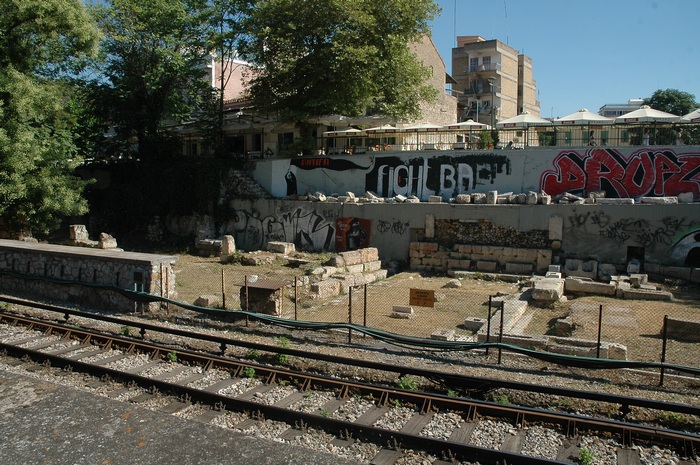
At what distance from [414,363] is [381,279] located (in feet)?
36.8

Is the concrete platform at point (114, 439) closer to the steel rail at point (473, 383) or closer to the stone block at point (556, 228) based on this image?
the steel rail at point (473, 383)

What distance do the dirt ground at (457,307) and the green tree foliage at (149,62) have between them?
1311cm

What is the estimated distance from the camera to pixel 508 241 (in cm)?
2202

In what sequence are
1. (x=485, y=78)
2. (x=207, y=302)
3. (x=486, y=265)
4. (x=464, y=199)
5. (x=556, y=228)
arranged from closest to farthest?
(x=207, y=302), (x=556, y=228), (x=486, y=265), (x=464, y=199), (x=485, y=78)

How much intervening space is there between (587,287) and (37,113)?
21.1 meters

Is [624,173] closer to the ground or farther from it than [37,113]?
closer to the ground

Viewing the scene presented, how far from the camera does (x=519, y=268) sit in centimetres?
2125

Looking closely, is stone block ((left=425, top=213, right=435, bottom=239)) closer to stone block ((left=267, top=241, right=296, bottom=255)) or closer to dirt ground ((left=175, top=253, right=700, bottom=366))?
dirt ground ((left=175, top=253, right=700, bottom=366))

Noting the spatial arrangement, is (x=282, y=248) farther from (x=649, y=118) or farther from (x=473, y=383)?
(x=473, y=383)

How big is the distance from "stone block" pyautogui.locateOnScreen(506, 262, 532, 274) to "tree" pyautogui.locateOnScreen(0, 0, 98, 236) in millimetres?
17732

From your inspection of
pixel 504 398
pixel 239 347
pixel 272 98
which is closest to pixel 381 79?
pixel 272 98

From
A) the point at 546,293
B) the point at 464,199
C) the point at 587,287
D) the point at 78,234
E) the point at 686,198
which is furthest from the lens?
the point at 78,234

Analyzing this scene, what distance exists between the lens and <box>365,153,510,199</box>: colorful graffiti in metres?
24.7

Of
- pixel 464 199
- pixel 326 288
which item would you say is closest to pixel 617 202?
pixel 464 199
